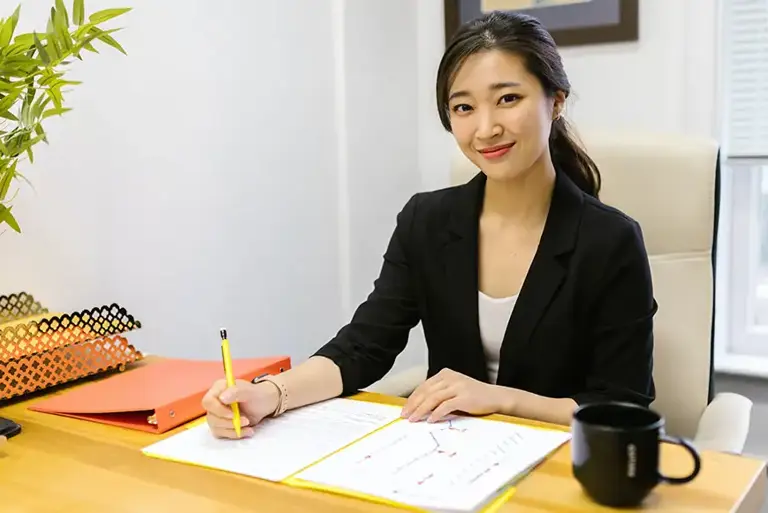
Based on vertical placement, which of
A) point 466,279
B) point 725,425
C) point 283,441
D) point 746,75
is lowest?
point 725,425

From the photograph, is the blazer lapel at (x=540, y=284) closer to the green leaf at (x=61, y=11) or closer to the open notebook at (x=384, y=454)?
the open notebook at (x=384, y=454)

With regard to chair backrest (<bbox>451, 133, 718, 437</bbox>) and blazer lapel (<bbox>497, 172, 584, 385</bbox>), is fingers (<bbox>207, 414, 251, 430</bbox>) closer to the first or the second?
blazer lapel (<bbox>497, 172, 584, 385</bbox>)

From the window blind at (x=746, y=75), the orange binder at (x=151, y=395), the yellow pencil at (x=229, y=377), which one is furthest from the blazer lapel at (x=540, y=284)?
the window blind at (x=746, y=75)

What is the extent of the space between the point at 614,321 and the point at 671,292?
294mm

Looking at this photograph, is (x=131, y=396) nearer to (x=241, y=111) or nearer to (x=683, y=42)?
(x=241, y=111)

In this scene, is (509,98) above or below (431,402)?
above

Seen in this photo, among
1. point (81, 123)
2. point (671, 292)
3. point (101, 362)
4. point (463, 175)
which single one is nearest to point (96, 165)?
point (81, 123)

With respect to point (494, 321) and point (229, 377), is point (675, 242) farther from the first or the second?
point (229, 377)

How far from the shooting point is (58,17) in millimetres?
987

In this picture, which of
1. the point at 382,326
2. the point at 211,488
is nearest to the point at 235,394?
the point at 211,488

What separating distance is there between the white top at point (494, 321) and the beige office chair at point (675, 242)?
0.21 metres

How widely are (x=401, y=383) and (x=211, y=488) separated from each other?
2.13 feet

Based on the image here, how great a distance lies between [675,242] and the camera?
1.43 meters

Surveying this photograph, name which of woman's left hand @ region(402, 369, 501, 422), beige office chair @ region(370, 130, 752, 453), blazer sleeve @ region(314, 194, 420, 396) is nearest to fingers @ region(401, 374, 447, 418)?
woman's left hand @ region(402, 369, 501, 422)
